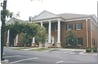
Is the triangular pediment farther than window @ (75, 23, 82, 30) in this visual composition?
Yes

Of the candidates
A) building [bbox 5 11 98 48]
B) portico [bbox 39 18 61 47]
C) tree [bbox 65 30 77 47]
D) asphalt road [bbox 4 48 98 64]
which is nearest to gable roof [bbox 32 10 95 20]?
building [bbox 5 11 98 48]

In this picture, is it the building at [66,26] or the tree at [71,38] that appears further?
the building at [66,26]

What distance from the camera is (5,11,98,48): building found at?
40.2 m

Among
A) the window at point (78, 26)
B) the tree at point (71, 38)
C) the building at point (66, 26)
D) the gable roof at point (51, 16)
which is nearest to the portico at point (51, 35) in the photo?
the building at point (66, 26)

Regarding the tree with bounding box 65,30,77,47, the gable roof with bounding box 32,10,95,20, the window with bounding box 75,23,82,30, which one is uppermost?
the gable roof with bounding box 32,10,95,20

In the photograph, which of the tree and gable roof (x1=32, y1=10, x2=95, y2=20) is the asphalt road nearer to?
the tree

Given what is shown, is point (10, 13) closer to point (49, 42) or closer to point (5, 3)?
point (5, 3)

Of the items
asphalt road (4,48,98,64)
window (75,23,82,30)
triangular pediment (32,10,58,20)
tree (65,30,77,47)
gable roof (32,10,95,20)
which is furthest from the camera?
triangular pediment (32,10,58,20)

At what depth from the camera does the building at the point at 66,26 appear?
40219 mm

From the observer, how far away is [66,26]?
43281 millimetres

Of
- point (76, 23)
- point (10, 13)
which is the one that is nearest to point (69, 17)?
point (76, 23)

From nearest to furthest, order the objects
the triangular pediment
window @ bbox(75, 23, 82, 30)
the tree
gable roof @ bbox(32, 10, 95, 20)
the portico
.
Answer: the tree, window @ bbox(75, 23, 82, 30), the portico, gable roof @ bbox(32, 10, 95, 20), the triangular pediment

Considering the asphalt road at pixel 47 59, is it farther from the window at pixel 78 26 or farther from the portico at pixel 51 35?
the portico at pixel 51 35

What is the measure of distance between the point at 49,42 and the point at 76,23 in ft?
20.1
